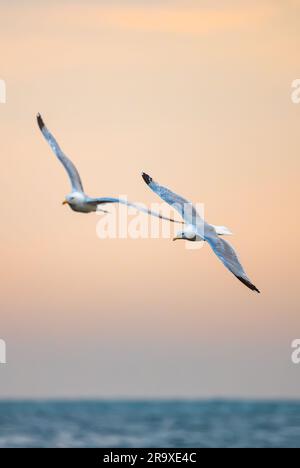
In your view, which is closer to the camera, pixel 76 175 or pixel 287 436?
pixel 76 175

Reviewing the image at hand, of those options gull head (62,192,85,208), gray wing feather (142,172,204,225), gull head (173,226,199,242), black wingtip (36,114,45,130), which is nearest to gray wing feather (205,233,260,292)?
gray wing feather (142,172,204,225)

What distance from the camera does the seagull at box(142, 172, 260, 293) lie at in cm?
3039

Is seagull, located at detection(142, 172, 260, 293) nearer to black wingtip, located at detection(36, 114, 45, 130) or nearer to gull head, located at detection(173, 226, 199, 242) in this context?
gull head, located at detection(173, 226, 199, 242)

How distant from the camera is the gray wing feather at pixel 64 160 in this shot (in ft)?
106

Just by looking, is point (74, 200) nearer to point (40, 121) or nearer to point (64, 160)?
point (64, 160)

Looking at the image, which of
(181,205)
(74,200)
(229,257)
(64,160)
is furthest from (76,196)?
(229,257)

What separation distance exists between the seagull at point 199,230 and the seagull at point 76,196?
91 centimetres

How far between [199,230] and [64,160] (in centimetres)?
291

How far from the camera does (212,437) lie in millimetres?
55656

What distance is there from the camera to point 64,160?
107ft

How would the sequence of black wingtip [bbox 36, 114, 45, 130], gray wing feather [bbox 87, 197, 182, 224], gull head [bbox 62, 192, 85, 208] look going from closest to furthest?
1. gray wing feather [bbox 87, 197, 182, 224]
2. gull head [bbox 62, 192, 85, 208]
3. black wingtip [bbox 36, 114, 45, 130]
